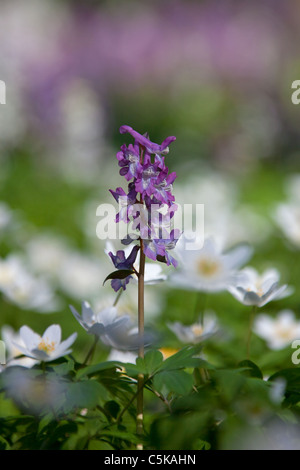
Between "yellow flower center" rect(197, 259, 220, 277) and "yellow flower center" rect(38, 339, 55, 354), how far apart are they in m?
0.61

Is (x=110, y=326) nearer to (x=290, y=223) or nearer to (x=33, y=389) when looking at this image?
(x=33, y=389)

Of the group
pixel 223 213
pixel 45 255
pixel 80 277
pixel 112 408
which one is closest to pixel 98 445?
pixel 112 408

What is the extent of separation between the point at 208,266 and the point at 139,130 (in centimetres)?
504

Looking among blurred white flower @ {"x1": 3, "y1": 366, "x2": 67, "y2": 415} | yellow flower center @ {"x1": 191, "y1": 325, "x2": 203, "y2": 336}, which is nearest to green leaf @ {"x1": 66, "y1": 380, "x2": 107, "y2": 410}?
blurred white flower @ {"x1": 3, "y1": 366, "x2": 67, "y2": 415}

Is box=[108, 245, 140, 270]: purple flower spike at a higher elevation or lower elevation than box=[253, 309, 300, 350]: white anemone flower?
higher

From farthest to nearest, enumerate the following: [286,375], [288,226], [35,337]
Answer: [288,226] → [35,337] → [286,375]

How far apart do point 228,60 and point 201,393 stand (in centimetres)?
819

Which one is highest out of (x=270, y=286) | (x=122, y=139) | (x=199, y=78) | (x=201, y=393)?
(x=199, y=78)

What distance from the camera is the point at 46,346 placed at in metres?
1.17

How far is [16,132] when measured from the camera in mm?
4449

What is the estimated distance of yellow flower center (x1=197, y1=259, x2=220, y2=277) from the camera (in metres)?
1.66

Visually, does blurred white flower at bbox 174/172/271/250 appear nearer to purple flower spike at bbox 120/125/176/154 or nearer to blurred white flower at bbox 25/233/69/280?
blurred white flower at bbox 25/233/69/280
